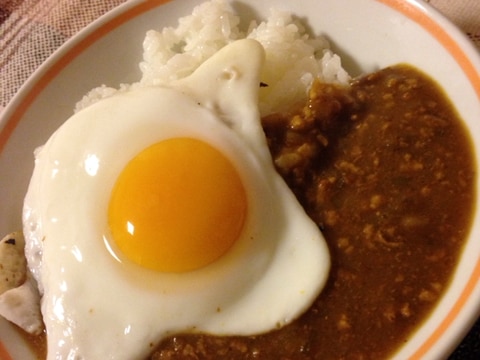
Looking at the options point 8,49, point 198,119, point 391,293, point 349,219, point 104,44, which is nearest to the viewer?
point 391,293

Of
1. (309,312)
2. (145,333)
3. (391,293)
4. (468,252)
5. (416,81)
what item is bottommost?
(145,333)

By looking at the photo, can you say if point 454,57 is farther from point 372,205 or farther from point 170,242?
point 170,242

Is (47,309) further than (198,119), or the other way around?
(198,119)

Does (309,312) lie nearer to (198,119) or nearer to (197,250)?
(197,250)

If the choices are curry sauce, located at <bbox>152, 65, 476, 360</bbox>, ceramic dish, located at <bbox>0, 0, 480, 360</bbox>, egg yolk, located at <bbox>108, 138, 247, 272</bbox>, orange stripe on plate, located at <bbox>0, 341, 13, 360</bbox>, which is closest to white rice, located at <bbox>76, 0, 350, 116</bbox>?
ceramic dish, located at <bbox>0, 0, 480, 360</bbox>

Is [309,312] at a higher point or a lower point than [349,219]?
lower

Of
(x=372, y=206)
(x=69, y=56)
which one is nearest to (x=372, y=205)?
(x=372, y=206)

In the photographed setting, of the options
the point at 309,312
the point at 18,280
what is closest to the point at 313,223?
the point at 309,312
